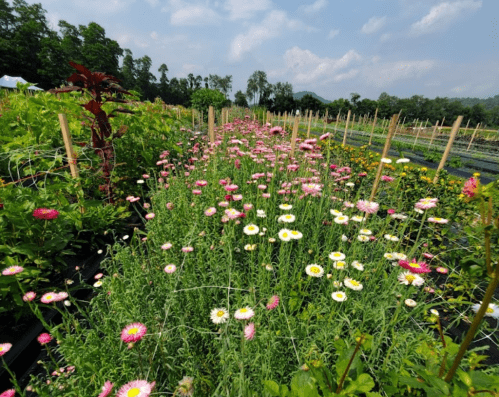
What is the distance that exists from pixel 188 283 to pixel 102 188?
5.56ft

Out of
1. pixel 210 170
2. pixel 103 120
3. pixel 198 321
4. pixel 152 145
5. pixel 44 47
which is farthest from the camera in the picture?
pixel 44 47

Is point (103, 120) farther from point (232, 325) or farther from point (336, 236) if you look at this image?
point (336, 236)

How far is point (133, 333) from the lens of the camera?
86 cm

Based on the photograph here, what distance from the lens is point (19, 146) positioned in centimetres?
250

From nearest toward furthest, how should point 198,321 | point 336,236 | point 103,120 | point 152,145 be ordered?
1. point 198,321
2. point 336,236
3. point 103,120
4. point 152,145

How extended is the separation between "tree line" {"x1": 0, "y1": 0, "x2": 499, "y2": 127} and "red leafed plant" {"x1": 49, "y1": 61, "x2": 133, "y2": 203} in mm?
11408

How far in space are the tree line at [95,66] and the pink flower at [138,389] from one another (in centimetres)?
1392

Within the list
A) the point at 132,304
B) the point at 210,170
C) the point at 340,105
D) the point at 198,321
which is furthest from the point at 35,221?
the point at 340,105

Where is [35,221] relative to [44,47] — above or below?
below

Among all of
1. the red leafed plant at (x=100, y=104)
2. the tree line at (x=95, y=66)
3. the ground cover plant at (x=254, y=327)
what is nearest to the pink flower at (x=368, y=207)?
the ground cover plant at (x=254, y=327)

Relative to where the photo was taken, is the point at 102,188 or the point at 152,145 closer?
the point at 102,188

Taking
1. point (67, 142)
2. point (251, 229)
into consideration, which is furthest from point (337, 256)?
point (67, 142)

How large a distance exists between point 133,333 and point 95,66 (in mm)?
52942

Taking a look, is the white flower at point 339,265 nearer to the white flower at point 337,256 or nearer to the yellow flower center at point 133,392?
the white flower at point 337,256
